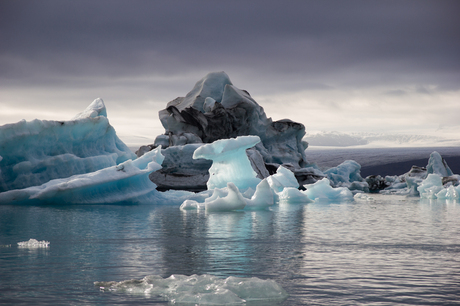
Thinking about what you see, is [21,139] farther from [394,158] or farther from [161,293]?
[394,158]

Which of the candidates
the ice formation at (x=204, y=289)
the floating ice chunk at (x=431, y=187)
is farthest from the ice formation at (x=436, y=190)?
the ice formation at (x=204, y=289)

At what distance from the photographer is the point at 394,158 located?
189 ft

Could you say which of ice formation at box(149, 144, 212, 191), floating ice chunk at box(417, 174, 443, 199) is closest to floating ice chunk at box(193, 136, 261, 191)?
ice formation at box(149, 144, 212, 191)

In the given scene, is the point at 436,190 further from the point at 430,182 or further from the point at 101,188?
the point at 101,188

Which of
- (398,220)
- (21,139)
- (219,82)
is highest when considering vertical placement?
(219,82)

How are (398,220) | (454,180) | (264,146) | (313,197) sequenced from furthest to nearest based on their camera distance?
(264,146)
(454,180)
(313,197)
(398,220)

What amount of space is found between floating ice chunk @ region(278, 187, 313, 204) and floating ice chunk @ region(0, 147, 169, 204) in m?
4.44

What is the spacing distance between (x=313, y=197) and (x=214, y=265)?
1417 centimetres

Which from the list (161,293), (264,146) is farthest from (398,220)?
(264,146)

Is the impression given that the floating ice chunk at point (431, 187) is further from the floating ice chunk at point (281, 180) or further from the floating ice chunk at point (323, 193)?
the floating ice chunk at point (281, 180)

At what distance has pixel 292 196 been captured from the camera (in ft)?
56.7

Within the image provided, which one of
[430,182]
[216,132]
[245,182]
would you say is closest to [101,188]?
[245,182]

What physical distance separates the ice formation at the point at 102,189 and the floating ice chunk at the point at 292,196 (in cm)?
363

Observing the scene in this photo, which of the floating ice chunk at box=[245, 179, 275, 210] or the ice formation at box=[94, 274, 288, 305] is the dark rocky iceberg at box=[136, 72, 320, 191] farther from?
the ice formation at box=[94, 274, 288, 305]
